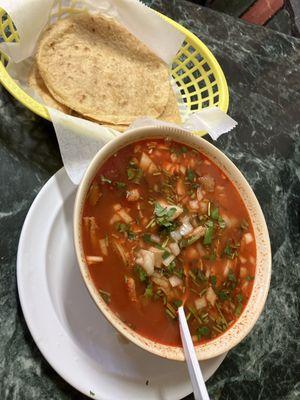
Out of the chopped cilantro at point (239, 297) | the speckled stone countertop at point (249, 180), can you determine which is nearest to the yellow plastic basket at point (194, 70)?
the speckled stone countertop at point (249, 180)

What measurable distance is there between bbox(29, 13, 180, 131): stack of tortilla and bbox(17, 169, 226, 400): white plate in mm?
357

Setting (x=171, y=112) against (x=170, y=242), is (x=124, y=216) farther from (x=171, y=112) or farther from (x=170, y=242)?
(x=171, y=112)

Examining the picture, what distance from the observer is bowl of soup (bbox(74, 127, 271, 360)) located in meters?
1.30

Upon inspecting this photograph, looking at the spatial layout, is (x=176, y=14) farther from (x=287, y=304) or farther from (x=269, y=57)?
(x=287, y=304)

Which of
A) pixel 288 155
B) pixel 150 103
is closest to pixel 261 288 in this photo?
pixel 150 103

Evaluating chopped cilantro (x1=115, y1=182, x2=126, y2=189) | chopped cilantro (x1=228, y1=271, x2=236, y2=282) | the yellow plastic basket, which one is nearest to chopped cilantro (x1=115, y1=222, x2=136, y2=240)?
chopped cilantro (x1=115, y1=182, x2=126, y2=189)

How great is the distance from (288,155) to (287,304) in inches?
28.3

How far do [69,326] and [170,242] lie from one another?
0.38 metres

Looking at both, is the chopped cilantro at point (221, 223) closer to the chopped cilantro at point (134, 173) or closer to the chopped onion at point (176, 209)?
the chopped onion at point (176, 209)

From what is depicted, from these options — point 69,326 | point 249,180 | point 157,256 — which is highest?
point 157,256

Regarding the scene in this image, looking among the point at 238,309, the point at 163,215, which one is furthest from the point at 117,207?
the point at 238,309

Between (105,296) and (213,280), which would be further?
A: (213,280)

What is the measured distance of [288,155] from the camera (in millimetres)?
2229

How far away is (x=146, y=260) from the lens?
4.40 feet
